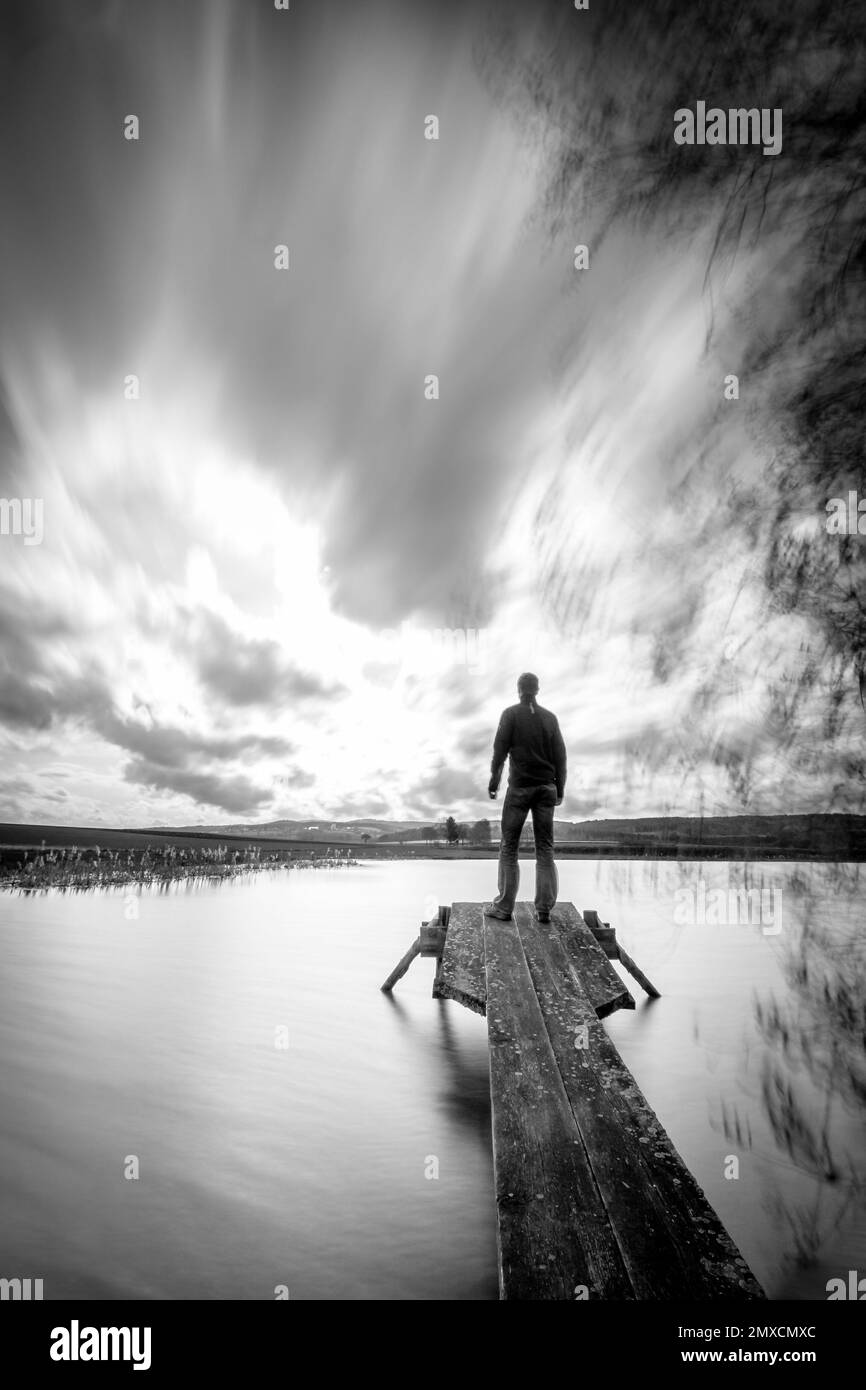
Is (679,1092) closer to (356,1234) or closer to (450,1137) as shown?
(450,1137)

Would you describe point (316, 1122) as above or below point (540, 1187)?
below

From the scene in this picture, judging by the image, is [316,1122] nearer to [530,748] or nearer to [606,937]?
[530,748]

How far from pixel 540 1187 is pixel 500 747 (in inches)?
175

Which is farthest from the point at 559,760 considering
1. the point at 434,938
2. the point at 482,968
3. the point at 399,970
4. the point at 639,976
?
the point at 639,976

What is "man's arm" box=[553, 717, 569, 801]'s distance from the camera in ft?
23.7

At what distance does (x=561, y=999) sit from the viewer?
559 cm

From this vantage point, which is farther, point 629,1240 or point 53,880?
point 53,880

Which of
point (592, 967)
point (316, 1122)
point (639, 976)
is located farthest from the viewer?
point (639, 976)

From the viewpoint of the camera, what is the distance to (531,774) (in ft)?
23.4

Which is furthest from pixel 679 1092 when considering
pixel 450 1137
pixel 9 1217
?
pixel 9 1217

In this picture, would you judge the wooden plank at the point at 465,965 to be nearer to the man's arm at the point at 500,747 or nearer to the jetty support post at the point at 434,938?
the jetty support post at the point at 434,938

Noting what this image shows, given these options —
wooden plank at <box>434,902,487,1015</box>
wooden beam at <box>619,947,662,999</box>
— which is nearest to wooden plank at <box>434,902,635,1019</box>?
wooden plank at <box>434,902,487,1015</box>

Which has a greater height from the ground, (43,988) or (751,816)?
(751,816)

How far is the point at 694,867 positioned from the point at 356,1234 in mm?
3786
